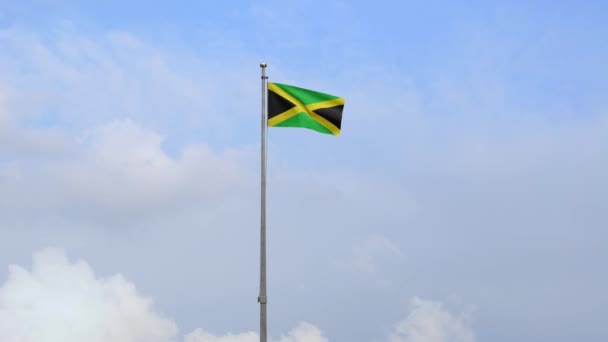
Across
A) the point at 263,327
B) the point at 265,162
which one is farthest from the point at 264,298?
the point at 265,162

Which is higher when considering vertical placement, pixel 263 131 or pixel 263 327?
pixel 263 131

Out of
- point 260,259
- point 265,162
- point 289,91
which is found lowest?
point 260,259

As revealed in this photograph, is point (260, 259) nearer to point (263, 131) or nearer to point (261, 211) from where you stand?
point (261, 211)

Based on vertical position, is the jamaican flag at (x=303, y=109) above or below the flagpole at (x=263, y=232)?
above

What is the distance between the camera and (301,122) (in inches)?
1344

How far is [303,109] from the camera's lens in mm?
34125

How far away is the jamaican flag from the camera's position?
1331 inches

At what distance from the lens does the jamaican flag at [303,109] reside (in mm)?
33812

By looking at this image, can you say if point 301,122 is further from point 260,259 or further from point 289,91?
point 260,259

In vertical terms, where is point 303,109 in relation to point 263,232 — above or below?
above

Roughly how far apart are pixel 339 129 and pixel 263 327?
709cm

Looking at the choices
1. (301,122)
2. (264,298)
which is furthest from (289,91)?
(264,298)

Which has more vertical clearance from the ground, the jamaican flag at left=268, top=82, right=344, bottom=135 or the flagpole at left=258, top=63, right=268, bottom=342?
the jamaican flag at left=268, top=82, right=344, bottom=135

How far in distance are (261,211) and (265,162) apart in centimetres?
161
